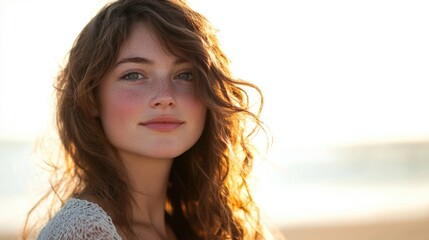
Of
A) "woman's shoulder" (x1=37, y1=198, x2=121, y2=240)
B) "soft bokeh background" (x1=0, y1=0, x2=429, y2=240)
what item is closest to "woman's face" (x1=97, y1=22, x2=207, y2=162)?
"woman's shoulder" (x1=37, y1=198, x2=121, y2=240)

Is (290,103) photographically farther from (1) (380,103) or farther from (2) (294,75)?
(1) (380,103)

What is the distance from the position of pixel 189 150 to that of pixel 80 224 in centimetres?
105

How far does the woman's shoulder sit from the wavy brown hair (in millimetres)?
163

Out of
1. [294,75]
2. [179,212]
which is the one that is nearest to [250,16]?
[294,75]

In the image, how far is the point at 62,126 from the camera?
3904 mm

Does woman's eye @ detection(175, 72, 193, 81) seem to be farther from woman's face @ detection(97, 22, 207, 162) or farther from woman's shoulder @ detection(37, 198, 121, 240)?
woman's shoulder @ detection(37, 198, 121, 240)

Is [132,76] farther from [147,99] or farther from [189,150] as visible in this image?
[189,150]

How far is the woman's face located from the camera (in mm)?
3652

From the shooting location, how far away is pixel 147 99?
A: 11.9ft

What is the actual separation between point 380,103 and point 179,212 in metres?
17.5

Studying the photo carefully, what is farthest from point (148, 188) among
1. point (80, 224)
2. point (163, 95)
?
point (80, 224)

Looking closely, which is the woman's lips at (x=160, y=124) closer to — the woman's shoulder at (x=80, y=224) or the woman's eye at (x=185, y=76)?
the woman's eye at (x=185, y=76)

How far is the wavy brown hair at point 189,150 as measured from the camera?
3.71 meters

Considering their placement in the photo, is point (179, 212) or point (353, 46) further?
point (353, 46)
